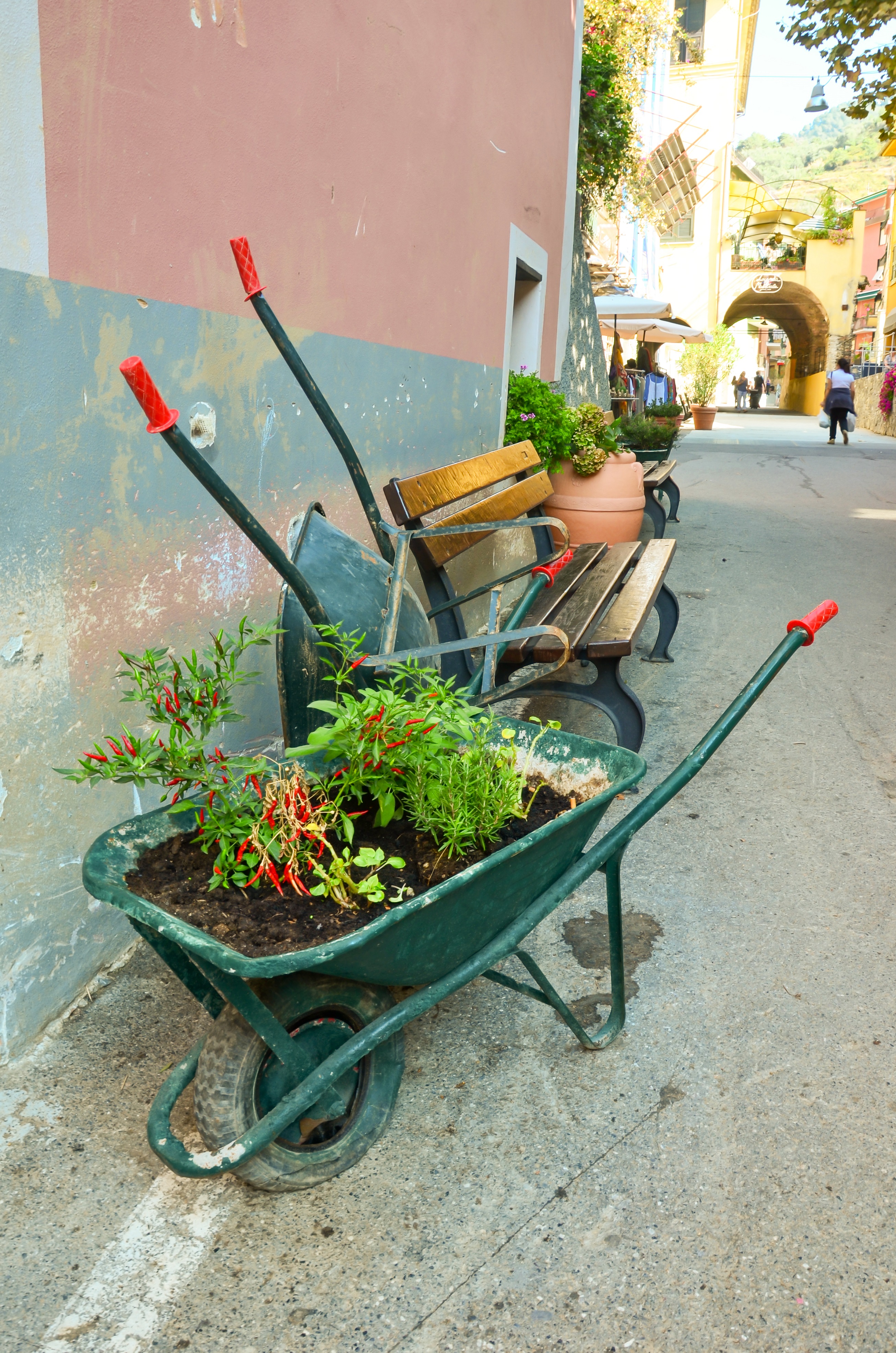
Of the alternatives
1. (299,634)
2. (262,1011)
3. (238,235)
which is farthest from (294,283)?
(262,1011)

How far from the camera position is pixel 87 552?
2271 millimetres

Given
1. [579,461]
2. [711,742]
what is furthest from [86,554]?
[579,461]

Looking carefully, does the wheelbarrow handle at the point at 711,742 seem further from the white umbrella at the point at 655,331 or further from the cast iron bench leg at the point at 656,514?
the white umbrella at the point at 655,331

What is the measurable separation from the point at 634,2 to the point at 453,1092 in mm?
12986

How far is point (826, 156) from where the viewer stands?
12456cm

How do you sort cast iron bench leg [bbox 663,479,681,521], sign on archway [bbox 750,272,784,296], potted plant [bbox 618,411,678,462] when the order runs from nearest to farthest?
cast iron bench leg [bbox 663,479,681,521]
potted plant [bbox 618,411,678,462]
sign on archway [bbox 750,272,784,296]

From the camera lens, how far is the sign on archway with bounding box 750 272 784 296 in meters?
34.6

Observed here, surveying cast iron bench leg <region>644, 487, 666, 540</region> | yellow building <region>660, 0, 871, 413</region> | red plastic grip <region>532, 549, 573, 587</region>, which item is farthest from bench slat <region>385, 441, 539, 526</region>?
yellow building <region>660, 0, 871, 413</region>

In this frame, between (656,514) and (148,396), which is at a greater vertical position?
(148,396)

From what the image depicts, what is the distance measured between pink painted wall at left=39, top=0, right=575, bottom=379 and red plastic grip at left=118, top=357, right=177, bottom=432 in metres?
0.97

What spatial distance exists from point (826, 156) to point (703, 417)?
4930 inches

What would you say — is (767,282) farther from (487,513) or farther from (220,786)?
(220,786)

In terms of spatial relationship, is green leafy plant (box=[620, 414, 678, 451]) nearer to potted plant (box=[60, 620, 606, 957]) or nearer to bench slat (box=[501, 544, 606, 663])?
bench slat (box=[501, 544, 606, 663])

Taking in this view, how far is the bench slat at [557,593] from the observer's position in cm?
342
